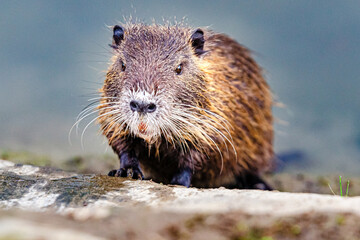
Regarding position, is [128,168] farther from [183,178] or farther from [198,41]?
[198,41]

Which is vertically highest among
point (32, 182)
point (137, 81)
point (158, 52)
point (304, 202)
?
point (158, 52)

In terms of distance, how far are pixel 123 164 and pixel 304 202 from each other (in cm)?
233

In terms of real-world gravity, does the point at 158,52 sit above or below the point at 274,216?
above

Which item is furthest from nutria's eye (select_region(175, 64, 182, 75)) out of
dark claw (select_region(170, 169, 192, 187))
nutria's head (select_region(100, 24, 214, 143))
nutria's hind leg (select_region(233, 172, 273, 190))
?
nutria's hind leg (select_region(233, 172, 273, 190))

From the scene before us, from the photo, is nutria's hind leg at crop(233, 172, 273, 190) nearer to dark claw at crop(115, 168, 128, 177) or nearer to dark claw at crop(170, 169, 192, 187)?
dark claw at crop(170, 169, 192, 187)

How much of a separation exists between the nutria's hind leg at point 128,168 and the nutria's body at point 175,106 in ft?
0.03

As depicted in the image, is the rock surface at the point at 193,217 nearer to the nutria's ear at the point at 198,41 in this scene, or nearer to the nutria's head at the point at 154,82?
the nutria's head at the point at 154,82

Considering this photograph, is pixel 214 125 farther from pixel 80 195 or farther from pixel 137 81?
pixel 80 195

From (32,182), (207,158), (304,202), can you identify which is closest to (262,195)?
(304,202)

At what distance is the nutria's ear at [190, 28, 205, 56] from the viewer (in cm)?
499

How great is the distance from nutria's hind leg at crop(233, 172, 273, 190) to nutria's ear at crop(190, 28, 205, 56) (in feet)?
6.77

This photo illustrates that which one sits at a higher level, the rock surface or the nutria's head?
the nutria's head

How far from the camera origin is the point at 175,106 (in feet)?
14.8

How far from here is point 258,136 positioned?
20.1 ft
